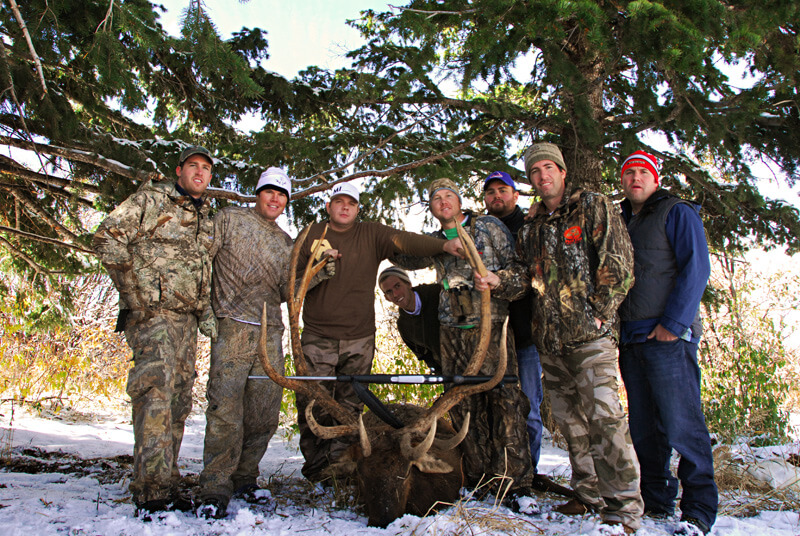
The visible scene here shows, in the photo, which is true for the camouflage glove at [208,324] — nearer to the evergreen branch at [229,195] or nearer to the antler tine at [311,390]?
the antler tine at [311,390]

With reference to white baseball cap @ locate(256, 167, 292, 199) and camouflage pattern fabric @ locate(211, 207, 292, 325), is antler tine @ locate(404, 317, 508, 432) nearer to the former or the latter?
camouflage pattern fabric @ locate(211, 207, 292, 325)

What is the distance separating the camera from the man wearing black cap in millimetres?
4141

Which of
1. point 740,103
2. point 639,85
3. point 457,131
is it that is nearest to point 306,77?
point 457,131

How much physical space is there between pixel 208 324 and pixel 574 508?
2776 millimetres

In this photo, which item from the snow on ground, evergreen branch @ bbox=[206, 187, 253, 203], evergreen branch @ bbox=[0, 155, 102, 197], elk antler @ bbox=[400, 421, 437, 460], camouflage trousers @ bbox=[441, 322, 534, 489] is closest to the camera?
the snow on ground

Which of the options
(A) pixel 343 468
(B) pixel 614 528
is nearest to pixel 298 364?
(A) pixel 343 468

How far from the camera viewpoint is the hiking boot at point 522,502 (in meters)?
3.40

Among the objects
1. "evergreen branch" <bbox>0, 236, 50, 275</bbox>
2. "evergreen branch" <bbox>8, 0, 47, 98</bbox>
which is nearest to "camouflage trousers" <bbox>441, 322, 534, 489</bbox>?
"evergreen branch" <bbox>8, 0, 47, 98</bbox>

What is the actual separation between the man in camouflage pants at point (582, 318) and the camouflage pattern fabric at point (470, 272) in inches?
9.2

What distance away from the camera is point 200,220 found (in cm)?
388

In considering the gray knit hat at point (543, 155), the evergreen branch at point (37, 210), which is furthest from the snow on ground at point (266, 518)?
the evergreen branch at point (37, 210)

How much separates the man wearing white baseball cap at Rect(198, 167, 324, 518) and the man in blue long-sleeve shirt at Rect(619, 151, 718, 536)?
2.54 metres

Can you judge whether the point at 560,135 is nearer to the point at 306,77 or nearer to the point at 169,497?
the point at 306,77

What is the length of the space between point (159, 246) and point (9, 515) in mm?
1780
